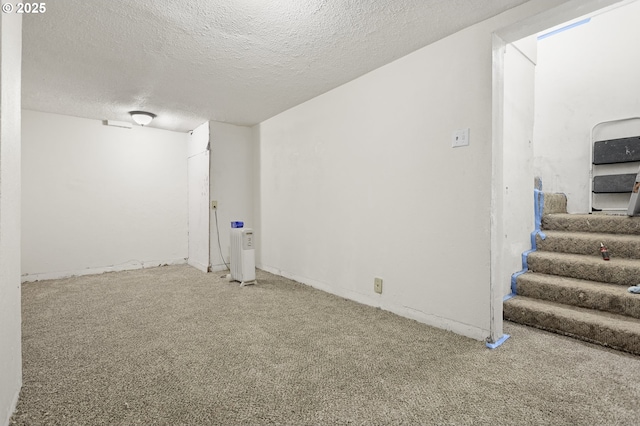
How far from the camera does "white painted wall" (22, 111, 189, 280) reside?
394 cm

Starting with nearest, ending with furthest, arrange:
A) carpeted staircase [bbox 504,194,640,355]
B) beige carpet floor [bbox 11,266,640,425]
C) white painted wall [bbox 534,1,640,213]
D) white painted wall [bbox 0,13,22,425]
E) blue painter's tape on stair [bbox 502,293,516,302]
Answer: white painted wall [bbox 0,13,22,425], beige carpet floor [bbox 11,266,640,425], carpeted staircase [bbox 504,194,640,355], blue painter's tape on stair [bbox 502,293,516,302], white painted wall [bbox 534,1,640,213]

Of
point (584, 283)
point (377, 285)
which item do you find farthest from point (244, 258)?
point (584, 283)

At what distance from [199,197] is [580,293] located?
15.1 ft

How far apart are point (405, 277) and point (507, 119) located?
1626mm

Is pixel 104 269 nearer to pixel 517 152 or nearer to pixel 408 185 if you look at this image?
Answer: pixel 408 185

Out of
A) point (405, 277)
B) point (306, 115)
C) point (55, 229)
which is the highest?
point (306, 115)

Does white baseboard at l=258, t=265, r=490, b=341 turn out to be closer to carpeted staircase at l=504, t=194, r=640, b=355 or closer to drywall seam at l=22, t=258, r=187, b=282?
carpeted staircase at l=504, t=194, r=640, b=355

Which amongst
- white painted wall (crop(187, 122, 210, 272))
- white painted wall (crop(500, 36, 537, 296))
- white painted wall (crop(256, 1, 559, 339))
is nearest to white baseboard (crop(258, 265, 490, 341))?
white painted wall (crop(256, 1, 559, 339))

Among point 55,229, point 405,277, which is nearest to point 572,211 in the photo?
point 405,277

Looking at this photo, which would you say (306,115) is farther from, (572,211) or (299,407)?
(572,211)

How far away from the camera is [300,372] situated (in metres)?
1.72

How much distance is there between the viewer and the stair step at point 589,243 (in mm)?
2529

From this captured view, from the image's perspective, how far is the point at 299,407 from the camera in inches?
55.7

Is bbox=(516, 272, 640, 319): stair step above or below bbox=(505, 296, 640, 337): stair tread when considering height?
above
